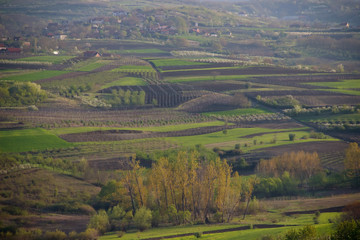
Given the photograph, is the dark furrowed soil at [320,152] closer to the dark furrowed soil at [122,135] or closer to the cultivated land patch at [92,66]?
the dark furrowed soil at [122,135]

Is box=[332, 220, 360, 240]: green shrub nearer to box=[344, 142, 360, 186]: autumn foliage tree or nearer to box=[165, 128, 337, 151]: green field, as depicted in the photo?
box=[344, 142, 360, 186]: autumn foliage tree

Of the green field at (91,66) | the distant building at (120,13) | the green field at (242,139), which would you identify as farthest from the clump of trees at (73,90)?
the distant building at (120,13)

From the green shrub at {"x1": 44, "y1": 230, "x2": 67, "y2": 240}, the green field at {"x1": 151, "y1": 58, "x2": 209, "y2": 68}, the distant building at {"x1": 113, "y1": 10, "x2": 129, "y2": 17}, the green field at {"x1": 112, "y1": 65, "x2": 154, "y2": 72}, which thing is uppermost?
the distant building at {"x1": 113, "y1": 10, "x2": 129, "y2": 17}

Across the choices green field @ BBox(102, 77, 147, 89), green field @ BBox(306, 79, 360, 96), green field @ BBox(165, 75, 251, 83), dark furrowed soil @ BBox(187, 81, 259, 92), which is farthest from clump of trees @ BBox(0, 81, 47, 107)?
green field @ BBox(306, 79, 360, 96)

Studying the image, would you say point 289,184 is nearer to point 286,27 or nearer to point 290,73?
point 290,73

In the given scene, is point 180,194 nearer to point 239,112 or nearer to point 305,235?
point 305,235

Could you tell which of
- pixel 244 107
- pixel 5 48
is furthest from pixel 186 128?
pixel 5 48
